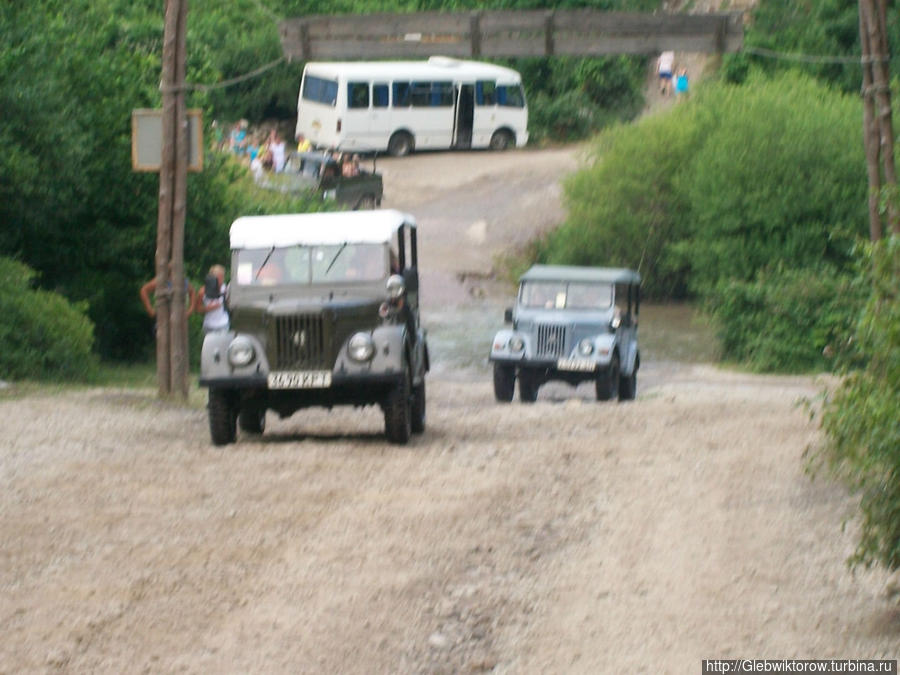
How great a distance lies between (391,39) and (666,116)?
17319 millimetres

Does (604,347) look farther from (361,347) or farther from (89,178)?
(89,178)

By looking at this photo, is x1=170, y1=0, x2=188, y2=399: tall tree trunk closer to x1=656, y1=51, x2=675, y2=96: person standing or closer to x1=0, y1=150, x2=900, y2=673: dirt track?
x1=0, y1=150, x2=900, y2=673: dirt track

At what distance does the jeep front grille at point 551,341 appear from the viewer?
22031 millimetres

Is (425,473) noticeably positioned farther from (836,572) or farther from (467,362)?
(467,362)

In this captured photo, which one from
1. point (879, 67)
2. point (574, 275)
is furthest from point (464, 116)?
point (879, 67)

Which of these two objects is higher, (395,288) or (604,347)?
(395,288)

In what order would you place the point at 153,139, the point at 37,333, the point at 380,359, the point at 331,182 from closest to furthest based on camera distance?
the point at 380,359, the point at 153,139, the point at 37,333, the point at 331,182

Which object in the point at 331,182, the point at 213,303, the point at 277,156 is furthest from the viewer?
the point at 277,156

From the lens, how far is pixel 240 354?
1501 cm

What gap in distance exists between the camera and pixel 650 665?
8047 millimetres

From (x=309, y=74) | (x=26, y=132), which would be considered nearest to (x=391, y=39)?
(x=26, y=132)

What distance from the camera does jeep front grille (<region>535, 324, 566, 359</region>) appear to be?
22.0 metres

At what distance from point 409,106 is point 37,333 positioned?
29.9m

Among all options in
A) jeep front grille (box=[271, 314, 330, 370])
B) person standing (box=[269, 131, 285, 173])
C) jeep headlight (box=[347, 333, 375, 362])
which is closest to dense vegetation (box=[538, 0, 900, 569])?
person standing (box=[269, 131, 285, 173])
